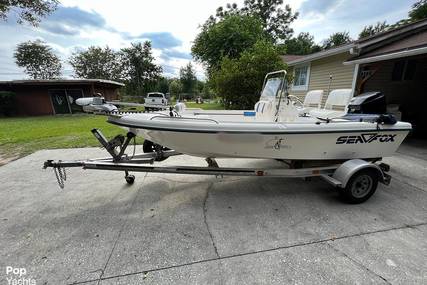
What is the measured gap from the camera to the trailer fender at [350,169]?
2592 millimetres

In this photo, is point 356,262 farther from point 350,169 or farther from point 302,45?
point 302,45

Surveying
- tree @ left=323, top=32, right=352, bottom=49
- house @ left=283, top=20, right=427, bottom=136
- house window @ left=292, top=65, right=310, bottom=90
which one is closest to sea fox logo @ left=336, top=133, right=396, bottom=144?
house @ left=283, top=20, right=427, bottom=136

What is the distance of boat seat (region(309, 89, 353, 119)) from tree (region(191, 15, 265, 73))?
11.0 metres

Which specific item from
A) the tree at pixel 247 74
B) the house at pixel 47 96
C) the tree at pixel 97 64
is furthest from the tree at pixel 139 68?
the tree at pixel 247 74

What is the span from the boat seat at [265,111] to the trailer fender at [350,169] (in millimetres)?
1164

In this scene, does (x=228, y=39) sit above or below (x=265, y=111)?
above

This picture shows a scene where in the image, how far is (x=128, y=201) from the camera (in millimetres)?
2867

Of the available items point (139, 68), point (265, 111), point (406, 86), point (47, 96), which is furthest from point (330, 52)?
point (139, 68)

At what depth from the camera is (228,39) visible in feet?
45.6

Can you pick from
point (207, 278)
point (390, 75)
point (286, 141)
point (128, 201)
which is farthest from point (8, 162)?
point (390, 75)

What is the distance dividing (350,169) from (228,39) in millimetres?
13433

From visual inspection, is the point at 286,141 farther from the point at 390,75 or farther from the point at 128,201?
the point at 390,75

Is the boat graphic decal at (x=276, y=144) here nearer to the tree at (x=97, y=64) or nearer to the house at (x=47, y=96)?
the house at (x=47, y=96)

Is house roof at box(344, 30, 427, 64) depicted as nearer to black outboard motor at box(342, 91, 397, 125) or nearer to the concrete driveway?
black outboard motor at box(342, 91, 397, 125)
